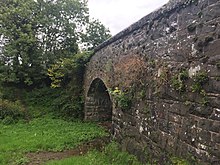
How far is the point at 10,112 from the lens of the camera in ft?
41.7

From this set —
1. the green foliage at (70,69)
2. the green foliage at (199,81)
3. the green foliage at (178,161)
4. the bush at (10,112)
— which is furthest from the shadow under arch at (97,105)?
the green foliage at (199,81)

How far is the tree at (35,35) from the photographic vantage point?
1598 centimetres

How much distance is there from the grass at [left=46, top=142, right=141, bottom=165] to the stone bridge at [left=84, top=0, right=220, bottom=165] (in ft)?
0.70

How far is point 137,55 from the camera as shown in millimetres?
6250

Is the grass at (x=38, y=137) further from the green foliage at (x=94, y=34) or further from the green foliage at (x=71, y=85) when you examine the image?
the green foliage at (x=94, y=34)

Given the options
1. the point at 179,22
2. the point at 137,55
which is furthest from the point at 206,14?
the point at 137,55

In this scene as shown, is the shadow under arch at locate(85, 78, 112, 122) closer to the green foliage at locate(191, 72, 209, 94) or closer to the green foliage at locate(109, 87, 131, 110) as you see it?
the green foliage at locate(109, 87, 131, 110)

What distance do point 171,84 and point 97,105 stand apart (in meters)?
9.16

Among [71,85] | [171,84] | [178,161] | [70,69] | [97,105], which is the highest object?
[70,69]

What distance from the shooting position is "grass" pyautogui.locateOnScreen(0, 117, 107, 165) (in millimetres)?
7465

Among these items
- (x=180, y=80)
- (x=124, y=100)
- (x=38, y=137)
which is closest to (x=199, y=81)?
(x=180, y=80)

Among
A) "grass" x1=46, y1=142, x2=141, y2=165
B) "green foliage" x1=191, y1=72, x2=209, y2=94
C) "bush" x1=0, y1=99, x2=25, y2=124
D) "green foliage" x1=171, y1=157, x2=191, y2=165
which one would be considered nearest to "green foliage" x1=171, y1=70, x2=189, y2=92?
"green foliage" x1=191, y1=72, x2=209, y2=94

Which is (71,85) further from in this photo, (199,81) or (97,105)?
(199,81)

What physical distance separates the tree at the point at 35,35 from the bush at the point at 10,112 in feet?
10.0
